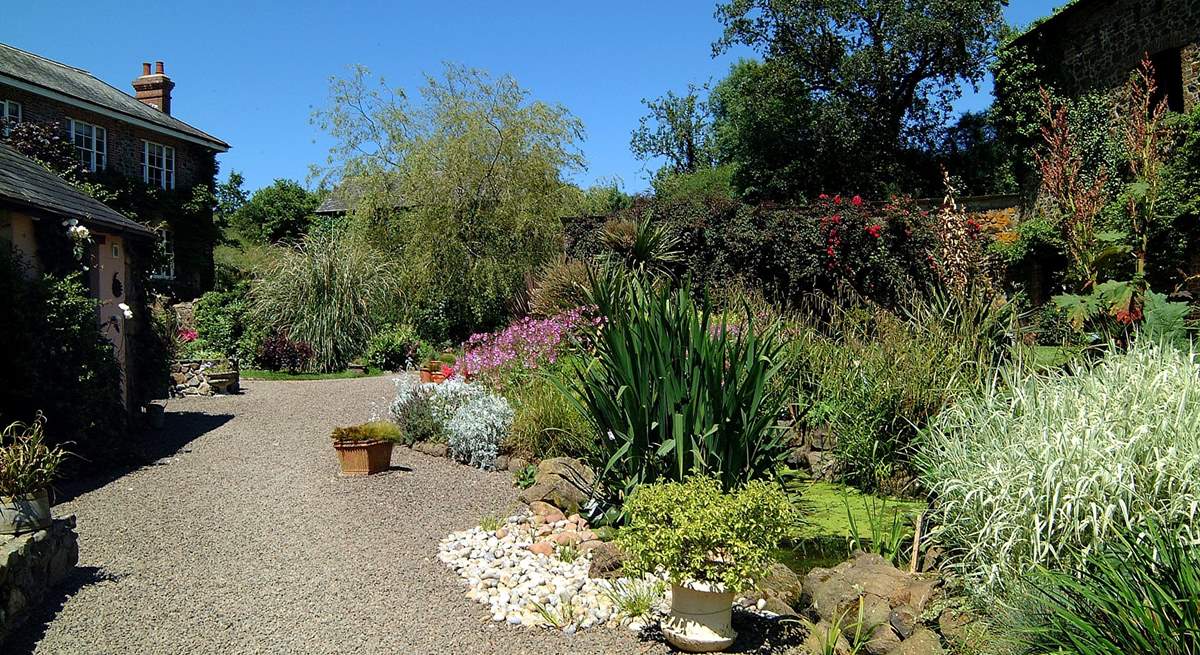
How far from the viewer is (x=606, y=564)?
4.70m

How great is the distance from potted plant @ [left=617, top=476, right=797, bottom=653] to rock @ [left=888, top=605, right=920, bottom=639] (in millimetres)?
561

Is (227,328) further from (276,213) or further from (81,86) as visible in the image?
(276,213)

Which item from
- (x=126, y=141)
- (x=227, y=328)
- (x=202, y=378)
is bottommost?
(x=202, y=378)

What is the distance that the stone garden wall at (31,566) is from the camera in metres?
3.96

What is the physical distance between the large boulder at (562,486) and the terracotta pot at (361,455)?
5.41 ft

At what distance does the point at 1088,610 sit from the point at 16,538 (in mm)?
4903

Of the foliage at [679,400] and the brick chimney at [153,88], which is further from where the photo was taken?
the brick chimney at [153,88]

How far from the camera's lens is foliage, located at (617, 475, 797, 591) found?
11.7 ft

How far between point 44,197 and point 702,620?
23.1 ft

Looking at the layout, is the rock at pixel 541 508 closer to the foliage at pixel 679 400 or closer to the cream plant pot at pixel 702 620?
the foliage at pixel 679 400

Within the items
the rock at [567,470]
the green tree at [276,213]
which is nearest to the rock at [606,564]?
the rock at [567,470]

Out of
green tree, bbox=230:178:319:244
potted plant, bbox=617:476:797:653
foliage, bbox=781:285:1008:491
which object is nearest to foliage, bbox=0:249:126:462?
potted plant, bbox=617:476:797:653

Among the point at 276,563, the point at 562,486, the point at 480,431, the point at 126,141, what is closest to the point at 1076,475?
the point at 562,486

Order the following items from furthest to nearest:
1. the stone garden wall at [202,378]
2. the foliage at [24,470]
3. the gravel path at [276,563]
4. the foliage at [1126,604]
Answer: the stone garden wall at [202,378] < the foliage at [24,470] < the gravel path at [276,563] < the foliage at [1126,604]
